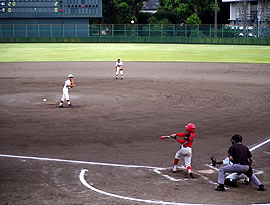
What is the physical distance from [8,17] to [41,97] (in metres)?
47.1

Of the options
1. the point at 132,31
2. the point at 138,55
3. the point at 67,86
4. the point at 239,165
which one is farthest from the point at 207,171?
the point at 132,31

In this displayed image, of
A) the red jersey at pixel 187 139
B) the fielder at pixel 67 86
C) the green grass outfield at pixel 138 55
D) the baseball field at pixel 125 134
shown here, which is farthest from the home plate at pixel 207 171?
the green grass outfield at pixel 138 55

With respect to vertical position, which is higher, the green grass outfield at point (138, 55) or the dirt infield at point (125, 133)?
the green grass outfield at point (138, 55)

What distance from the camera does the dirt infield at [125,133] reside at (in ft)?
33.4

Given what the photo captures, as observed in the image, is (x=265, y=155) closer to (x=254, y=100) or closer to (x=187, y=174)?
(x=187, y=174)

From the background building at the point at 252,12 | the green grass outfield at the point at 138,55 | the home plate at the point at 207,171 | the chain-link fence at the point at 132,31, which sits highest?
the background building at the point at 252,12

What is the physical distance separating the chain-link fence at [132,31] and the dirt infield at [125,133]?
40.0 m

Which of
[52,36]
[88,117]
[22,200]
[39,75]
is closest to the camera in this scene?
[22,200]

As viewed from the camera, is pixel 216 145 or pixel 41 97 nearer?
pixel 216 145

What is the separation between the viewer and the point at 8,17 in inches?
2655

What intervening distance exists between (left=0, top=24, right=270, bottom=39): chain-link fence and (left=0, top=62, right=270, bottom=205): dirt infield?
40.0 meters

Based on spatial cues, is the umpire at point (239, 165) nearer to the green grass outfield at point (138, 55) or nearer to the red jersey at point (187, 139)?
the red jersey at point (187, 139)

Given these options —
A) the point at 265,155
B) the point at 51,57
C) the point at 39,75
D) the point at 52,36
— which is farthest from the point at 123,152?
the point at 52,36

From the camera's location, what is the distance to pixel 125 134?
15961 millimetres
